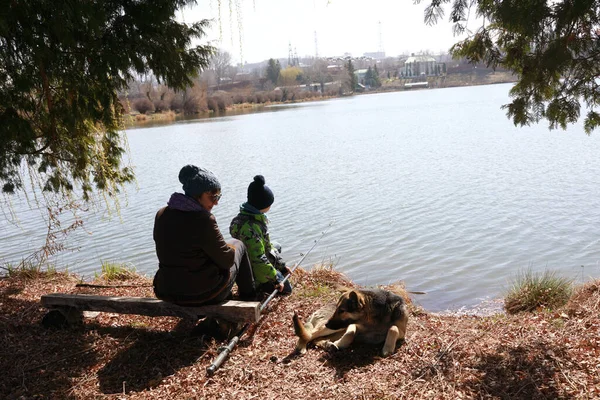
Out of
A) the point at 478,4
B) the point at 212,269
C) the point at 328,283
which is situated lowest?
the point at 328,283

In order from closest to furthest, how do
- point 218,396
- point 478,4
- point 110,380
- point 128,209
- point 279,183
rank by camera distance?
point 218,396 → point 110,380 → point 478,4 → point 128,209 → point 279,183

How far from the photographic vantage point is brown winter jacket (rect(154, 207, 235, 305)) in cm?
406

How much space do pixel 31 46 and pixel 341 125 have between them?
27.6 metres

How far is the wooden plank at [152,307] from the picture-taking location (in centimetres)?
416

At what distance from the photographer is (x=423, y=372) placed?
351cm

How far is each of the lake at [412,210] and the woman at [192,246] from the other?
3365mm

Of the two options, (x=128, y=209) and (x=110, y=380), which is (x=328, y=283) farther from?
(x=128, y=209)

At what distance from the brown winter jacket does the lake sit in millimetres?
3355

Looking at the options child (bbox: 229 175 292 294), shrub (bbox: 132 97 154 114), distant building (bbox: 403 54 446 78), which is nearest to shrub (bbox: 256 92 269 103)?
shrub (bbox: 132 97 154 114)

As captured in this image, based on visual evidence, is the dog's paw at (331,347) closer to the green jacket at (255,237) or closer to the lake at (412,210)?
the green jacket at (255,237)

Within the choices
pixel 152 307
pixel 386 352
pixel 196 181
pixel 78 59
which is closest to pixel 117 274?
pixel 152 307

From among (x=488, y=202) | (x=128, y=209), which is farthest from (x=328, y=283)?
(x=128, y=209)

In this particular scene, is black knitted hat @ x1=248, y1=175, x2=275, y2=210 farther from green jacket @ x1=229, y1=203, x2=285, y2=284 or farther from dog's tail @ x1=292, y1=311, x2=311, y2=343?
dog's tail @ x1=292, y1=311, x2=311, y2=343

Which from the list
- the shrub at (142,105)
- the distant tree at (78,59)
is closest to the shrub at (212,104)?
the shrub at (142,105)
